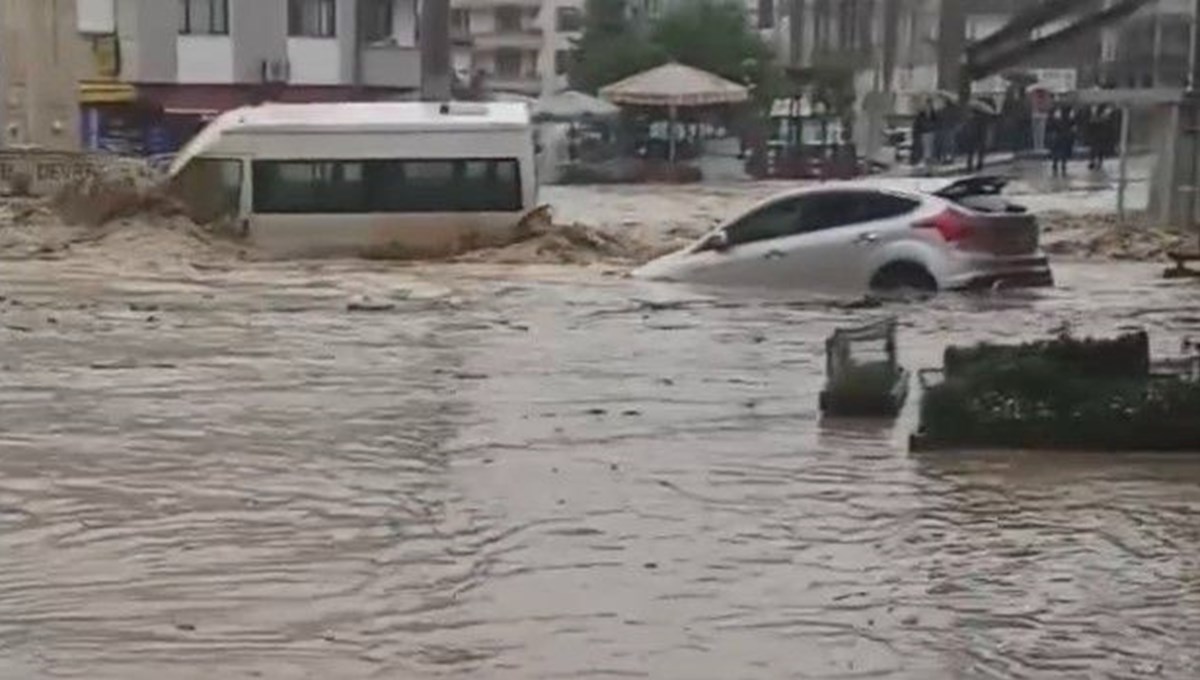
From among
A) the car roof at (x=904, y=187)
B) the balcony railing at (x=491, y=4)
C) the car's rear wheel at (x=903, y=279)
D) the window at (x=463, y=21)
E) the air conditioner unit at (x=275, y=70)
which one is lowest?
the car's rear wheel at (x=903, y=279)

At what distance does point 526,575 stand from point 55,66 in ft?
131

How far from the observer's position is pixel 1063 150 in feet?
156

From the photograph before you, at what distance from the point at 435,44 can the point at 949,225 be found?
33585 millimetres

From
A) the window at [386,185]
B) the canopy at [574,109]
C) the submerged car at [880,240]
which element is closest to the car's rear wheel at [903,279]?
the submerged car at [880,240]

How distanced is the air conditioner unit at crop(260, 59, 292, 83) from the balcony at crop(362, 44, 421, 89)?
2260mm

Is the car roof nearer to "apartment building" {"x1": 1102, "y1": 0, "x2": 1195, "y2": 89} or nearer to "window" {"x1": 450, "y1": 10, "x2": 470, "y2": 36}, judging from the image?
"apartment building" {"x1": 1102, "y1": 0, "x2": 1195, "y2": 89}

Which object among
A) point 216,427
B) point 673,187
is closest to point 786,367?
point 216,427

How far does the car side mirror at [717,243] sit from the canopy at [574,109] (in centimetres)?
2970

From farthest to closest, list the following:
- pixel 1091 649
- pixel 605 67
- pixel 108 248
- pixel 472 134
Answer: pixel 605 67
pixel 108 248
pixel 472 134
pixel 1091 649

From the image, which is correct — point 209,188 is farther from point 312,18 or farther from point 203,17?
point 312,18

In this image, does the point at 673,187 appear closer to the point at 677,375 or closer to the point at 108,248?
the point at 108,248

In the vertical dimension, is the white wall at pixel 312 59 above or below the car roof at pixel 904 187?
above

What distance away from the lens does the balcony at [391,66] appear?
50.3 metres

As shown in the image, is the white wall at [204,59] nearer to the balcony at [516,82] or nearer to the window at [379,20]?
the window at [379,20]
